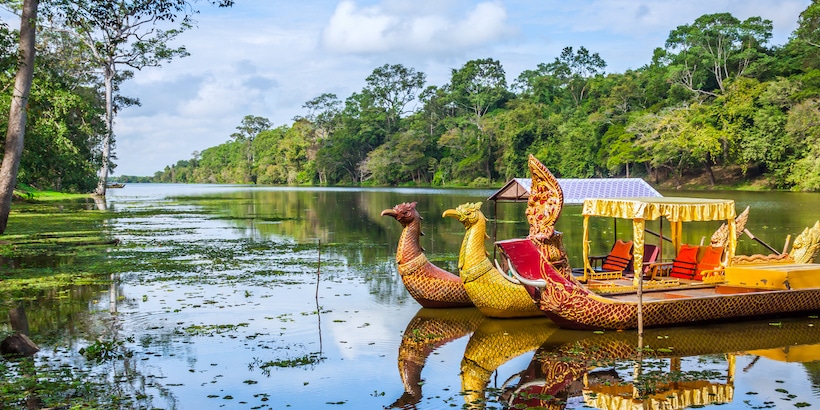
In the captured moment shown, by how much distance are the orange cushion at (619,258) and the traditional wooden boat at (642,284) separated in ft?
3.63

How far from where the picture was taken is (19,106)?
19.5 meters

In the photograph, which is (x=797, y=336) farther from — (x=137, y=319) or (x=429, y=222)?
(x=429, y=222)

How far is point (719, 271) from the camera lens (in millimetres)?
13570

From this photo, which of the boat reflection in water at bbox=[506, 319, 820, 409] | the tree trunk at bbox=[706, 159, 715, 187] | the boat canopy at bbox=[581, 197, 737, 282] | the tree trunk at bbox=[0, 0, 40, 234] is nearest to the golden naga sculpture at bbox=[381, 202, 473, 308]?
the boat reflection in water at bbox=[506, 319, 820, 409]

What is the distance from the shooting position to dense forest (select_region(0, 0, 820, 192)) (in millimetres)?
48000

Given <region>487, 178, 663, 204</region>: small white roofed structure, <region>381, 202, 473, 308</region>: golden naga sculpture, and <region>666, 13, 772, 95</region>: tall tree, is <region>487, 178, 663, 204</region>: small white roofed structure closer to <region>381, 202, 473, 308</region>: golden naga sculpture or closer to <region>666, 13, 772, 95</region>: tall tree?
<region>381, 202, 473, 308</region>: golden naga sculpture

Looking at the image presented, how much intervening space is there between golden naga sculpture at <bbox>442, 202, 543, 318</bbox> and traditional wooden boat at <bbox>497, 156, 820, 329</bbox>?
873mm

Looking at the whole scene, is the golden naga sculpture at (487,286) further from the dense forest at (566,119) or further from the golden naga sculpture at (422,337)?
the dense forest at (566,119)

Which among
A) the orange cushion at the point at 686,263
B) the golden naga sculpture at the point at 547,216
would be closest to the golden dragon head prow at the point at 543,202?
the golden naga sculpture at the point at 547,216

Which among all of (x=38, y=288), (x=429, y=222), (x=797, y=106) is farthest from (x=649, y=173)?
(x=38, y=288)

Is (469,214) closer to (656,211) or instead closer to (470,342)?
(470,342)

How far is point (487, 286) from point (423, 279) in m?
1.50

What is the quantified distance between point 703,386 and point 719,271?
16.7 feet

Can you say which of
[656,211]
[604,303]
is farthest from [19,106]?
[656,211]
